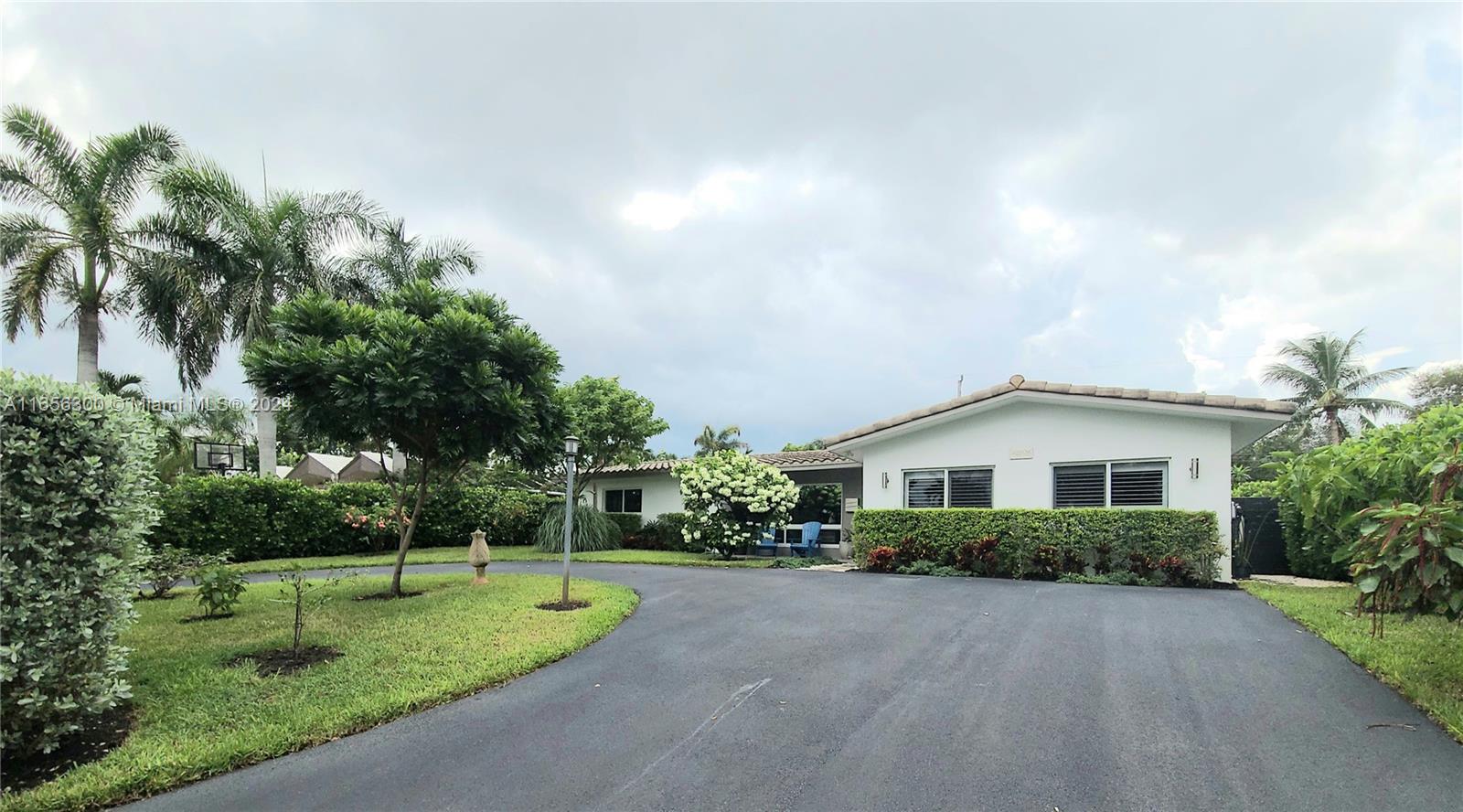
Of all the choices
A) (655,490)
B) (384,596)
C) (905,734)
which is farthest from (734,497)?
(905,734)

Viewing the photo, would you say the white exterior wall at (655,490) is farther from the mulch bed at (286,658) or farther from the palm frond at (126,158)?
the mulch bed at (286,658)

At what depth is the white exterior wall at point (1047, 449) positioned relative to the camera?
→ 11.2 metres

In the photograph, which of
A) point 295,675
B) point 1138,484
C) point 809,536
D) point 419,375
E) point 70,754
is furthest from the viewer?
point 809,536

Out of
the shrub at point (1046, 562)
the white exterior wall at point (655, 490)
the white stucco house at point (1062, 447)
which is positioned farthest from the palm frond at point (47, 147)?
the shrub at point (1046, 562)

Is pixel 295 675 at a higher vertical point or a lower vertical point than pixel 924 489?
lower

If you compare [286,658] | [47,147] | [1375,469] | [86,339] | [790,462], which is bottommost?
[286,658]

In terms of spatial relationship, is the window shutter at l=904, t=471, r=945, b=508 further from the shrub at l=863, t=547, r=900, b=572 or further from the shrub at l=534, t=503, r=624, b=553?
the shrub at l=534, t=503, r=624, b=553

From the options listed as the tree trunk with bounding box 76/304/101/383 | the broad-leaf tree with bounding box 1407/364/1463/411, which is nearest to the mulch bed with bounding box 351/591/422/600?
the tree trunk with bounding box 76/304/101/383

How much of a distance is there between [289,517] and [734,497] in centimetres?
1129

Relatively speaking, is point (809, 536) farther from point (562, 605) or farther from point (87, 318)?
point (87, 318)

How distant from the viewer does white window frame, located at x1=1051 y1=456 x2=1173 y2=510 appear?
1148 cm

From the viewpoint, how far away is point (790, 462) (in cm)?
1905

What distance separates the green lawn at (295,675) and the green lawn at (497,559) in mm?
5727

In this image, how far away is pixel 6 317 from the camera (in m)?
15.6
